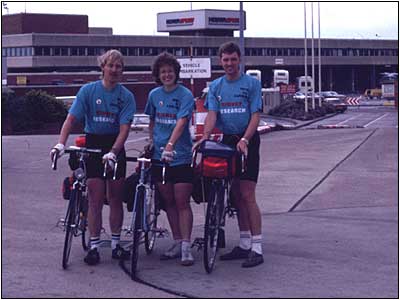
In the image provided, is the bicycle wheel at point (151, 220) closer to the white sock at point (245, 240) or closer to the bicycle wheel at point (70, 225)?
the bicycle wheel at point (70, 225)

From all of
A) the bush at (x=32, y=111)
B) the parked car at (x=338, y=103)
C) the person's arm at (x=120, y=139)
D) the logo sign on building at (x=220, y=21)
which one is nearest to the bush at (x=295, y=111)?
the parked car at (x=338, y=103)

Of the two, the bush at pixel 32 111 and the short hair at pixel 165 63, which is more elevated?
the short hair at pixel 165 63

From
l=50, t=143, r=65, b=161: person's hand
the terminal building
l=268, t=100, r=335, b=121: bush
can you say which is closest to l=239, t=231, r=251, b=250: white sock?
l=50, t=143, r=65, b=161: person's hand

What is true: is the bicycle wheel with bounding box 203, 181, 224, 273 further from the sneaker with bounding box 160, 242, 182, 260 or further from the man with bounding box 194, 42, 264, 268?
the sneaker with bounding box 160, 242, 182, 260

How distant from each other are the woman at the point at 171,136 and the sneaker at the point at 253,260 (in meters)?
0.47

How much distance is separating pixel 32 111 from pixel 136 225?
31397 millimetres

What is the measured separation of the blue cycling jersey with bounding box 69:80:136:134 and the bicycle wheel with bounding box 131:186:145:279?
27.0 inches

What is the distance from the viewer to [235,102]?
316 inches

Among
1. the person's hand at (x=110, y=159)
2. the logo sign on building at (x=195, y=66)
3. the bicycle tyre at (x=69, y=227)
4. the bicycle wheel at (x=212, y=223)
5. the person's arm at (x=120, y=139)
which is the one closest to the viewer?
the bicycle wheel at (x=212, y=223)

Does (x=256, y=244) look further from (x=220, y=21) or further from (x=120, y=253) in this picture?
(x=220, y=21)

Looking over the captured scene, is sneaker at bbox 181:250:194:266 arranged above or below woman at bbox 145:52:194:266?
below

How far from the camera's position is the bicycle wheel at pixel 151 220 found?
7879 millimetres

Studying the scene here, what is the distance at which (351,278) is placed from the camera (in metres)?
7.48

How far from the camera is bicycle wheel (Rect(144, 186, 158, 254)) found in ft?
25.8
